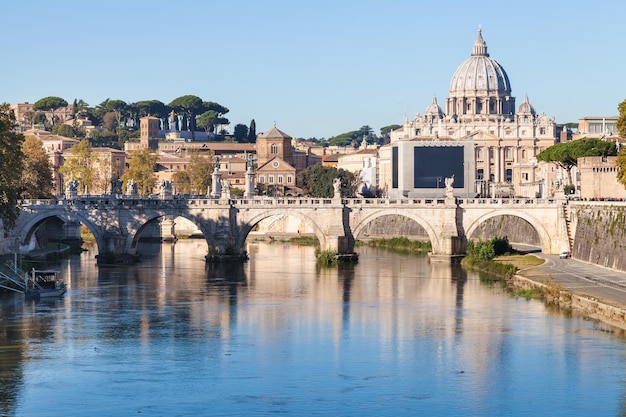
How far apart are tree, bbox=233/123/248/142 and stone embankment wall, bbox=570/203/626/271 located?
112142 millimetres

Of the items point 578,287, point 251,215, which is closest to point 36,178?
point 251,215

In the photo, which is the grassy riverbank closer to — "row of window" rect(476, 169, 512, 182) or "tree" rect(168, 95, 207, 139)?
"row of window" rect(476, 169, 512, 182)

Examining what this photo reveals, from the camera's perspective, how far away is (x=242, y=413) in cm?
3622

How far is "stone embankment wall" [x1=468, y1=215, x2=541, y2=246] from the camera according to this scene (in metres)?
80.0

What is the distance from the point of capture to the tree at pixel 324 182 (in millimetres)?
123312

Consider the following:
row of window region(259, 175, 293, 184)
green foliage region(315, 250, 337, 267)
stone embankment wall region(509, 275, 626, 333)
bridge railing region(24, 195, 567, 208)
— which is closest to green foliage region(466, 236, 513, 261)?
bridge railing region(24, 195, 567, 208)

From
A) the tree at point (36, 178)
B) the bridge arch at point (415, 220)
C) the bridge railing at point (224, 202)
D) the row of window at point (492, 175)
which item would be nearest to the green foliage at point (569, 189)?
the bridge railing at point (224, 202)

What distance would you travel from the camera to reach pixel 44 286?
2272 inches

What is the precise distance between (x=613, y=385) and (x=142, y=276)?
33.5 metres

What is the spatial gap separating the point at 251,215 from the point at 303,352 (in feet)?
106

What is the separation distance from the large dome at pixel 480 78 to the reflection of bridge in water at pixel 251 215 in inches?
4054

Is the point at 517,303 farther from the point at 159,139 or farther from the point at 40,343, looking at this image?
the point at 159,139

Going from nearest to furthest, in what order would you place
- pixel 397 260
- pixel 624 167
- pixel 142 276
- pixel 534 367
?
1. pixel 534 367
2. pixel 624 167
3. pixel 142 276
4. pixel 397 260

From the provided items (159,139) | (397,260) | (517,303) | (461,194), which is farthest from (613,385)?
(159,139)
